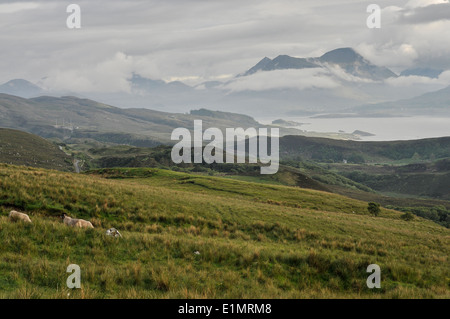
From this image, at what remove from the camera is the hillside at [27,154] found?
13350cm

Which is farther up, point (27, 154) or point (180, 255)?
point (180, 255)

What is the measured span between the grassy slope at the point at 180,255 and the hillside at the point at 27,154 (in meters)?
124

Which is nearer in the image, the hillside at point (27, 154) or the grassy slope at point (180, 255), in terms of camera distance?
the grassy slope at point (180, 255)

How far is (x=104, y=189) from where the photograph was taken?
88.2 feet

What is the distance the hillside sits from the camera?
134 meters

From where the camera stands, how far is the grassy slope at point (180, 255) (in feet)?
35.1

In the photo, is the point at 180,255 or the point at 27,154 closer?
the point at 180,255

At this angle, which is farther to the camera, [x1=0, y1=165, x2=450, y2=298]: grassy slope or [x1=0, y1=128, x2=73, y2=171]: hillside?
[x1=0, y1=128, x2=73, y2=171]: hillside

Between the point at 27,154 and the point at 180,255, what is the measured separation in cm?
16579

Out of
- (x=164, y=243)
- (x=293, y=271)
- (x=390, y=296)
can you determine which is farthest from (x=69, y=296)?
(x=390, y=296)

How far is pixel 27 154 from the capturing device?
15100 cm

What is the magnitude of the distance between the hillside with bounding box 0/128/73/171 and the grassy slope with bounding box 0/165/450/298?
4886 inches

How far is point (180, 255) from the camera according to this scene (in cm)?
1440
